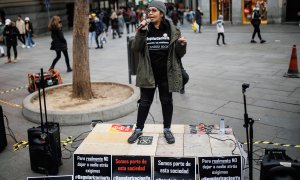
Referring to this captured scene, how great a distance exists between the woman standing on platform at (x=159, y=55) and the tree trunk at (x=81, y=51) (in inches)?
121

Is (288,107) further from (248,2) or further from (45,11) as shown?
(45,11)

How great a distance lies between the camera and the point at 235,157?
12.0 feet

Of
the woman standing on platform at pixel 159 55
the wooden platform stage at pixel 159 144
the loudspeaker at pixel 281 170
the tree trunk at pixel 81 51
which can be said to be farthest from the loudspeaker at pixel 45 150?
the tree trunk at pixel 81 51

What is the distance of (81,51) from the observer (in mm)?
7293

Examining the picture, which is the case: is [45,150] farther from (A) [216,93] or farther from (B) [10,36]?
(B) [10,36]

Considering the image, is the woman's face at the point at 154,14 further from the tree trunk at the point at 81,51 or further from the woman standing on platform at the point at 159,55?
the tree trunk at the point at 81,51

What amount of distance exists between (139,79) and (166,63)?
0.42m

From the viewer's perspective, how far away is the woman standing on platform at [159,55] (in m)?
4.20

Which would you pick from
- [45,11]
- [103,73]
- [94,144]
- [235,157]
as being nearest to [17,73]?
[103,73]

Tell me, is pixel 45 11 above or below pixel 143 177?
above

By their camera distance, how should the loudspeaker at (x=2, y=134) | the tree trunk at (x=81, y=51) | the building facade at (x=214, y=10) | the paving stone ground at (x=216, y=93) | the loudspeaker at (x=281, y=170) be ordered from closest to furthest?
the loudspeaker at (x=281, y=170) < the loudspeaker at (x=2, y=134) < the paving stone ground at (x=216, y=93) < the tree trunk at (x=81, y=51) < the building facade at (x=214, y=10)

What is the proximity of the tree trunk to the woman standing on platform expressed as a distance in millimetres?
3084

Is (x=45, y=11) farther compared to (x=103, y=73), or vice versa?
(x=45, y=11)

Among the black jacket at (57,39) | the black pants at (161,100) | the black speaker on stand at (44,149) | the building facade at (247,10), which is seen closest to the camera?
the black speaker on stand at (44,149)
